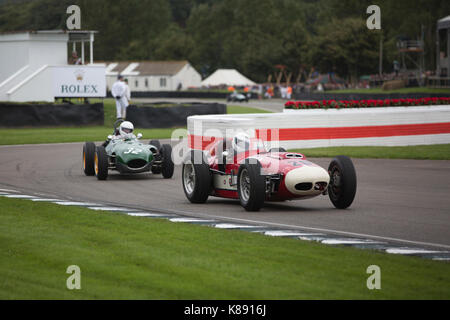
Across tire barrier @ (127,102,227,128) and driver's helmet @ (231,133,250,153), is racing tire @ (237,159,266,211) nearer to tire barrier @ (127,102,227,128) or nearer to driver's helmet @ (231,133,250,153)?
driver's helmet @ (231,133,250,153)

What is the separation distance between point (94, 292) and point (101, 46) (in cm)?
11650

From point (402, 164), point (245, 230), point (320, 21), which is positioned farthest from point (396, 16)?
point (245, 230)

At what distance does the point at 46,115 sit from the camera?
34.3 m

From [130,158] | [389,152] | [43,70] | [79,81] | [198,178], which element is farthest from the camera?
[43,70]

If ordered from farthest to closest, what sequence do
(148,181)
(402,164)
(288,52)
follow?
(288,52) < (402,164) < (148,181)

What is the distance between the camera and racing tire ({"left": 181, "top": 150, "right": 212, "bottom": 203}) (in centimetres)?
1315

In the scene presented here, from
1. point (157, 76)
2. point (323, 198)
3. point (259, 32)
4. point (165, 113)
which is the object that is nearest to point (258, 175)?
point (323, 198)

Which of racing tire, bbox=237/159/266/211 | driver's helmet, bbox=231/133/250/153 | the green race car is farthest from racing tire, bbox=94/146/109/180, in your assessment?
racing tire, bbox=237/159/266/211

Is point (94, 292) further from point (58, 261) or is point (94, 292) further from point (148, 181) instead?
point (148, 181)

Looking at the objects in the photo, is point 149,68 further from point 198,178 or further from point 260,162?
point 260,162

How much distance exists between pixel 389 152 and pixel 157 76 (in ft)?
283

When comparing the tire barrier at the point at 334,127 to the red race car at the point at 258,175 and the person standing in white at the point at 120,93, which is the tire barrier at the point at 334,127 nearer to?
the red race car at the point at 258,175

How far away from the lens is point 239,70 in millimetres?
115938
